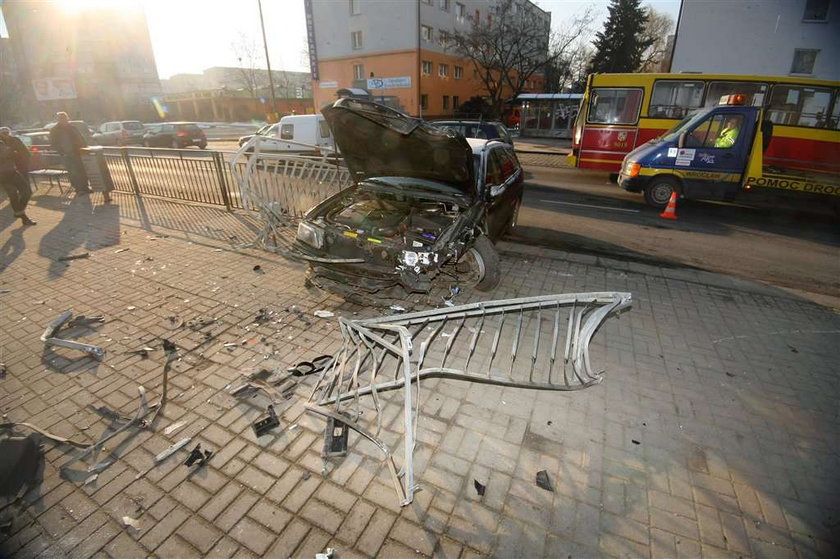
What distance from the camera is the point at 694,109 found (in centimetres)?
1233

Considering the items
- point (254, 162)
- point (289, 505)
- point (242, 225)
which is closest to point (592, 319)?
point (289, 505)

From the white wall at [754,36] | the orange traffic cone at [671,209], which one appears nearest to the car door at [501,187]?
the orange traffic cone at [671,209]

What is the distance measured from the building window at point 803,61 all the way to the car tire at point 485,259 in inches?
1184

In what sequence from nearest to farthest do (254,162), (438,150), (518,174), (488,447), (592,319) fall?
(488,447), (592,319), (438,150), (254,162), (518,174)

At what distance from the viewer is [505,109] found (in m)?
34.1

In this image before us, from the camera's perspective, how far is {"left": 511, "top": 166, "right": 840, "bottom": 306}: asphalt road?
263 inches

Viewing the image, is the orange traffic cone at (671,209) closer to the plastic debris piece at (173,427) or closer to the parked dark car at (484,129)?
the parked dark car at (484,129)

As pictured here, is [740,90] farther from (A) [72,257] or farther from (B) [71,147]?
(B) [71,147]

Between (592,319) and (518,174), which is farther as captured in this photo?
(518,174)

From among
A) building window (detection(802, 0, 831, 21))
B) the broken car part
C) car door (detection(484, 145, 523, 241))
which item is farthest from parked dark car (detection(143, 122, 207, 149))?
building window (detection(802, 0, 831, 21))

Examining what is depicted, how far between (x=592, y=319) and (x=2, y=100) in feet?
201

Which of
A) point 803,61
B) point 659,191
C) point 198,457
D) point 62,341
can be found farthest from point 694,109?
point 803,61

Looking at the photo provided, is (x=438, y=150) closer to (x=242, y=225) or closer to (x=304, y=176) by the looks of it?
(x=304, y=176)

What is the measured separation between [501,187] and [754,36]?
92.0ft
